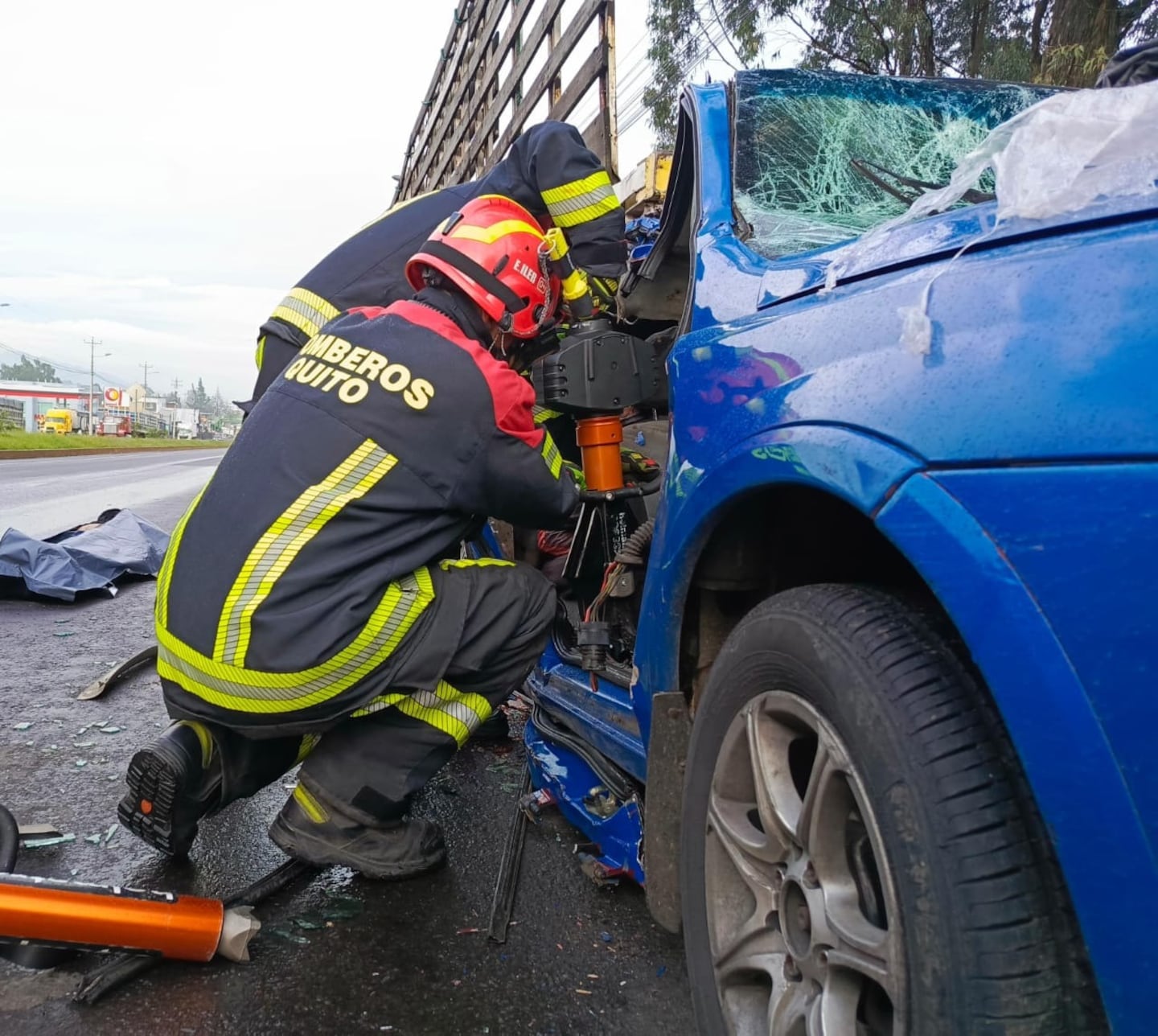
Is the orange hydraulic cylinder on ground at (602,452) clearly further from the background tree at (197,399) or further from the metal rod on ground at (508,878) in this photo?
the background tree at (197,399)

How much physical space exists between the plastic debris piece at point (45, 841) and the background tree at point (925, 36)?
5.71 meters

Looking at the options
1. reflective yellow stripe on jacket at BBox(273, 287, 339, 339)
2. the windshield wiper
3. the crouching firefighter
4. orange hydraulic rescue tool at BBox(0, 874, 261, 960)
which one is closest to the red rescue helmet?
the crouching firefighter

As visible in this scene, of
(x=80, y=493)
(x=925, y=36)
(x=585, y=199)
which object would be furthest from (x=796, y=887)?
(x=80, y=493)

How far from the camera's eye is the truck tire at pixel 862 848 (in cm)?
88

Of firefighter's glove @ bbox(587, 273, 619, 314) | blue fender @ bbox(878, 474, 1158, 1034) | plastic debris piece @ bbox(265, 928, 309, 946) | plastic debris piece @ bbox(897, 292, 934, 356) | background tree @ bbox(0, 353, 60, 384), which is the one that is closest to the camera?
blue fender @ bbox(878, 474, 1158, 1034)

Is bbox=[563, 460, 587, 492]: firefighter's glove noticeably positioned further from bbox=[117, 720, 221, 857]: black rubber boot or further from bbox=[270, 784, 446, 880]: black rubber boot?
bbox=[117, 720, 221, 857]: black rubber boot

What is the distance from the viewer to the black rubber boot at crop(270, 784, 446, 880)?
7.06ft

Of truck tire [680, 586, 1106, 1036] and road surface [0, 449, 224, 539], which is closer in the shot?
truck tire [680, 586, 1106, 1036]

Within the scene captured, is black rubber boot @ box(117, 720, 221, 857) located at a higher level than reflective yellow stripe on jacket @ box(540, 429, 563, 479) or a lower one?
lower

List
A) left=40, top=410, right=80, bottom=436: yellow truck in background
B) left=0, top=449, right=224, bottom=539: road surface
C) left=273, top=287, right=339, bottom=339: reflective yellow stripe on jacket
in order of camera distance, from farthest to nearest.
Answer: left=40, top=410, right=80, bottom=436: yellow truck in background → left=0, top=449, right=224, bottom=539: road surface → left=273, top=287, right=339, bottom=339: reflective yellow stripe on jacket

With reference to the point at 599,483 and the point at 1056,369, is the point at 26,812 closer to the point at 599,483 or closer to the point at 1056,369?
the point at 599,483

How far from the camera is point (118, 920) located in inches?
→ 64.8

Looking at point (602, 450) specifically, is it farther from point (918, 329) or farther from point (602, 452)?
point (918, 329)

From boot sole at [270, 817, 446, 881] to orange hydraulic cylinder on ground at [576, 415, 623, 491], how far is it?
40.6 inches
